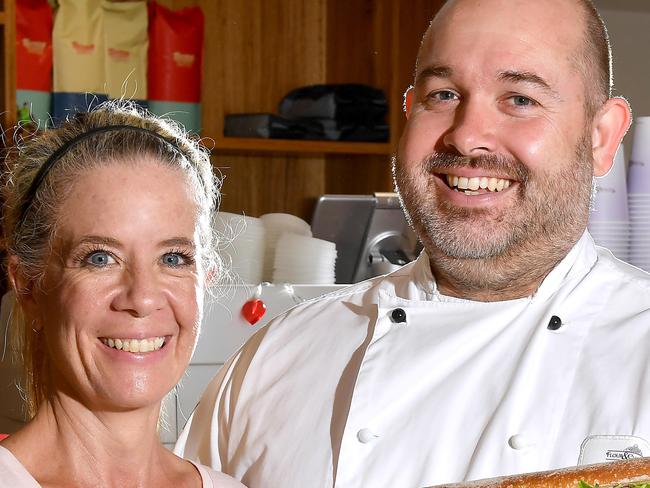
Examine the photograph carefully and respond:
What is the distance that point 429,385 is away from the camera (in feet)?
4.57

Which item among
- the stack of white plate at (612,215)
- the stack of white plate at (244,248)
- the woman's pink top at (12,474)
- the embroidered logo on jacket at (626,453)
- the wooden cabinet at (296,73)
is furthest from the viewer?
the wooden cabinet at (296,73)

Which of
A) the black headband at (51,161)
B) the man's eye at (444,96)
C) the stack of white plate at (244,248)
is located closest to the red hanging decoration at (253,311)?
the stack of white plate at (244,248)

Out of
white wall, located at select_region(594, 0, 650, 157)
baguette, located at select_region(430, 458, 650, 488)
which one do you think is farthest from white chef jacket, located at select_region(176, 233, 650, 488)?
white wall, located at select_region(594, 0, 650, 157)

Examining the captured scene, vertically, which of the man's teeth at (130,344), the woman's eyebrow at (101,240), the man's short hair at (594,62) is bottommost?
the man's teeth at (130,344)

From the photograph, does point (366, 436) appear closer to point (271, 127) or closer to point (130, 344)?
point (130, 344)

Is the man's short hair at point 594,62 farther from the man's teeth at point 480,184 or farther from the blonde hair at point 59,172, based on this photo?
the blonde hair at point 59,172

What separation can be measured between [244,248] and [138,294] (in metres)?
1.52

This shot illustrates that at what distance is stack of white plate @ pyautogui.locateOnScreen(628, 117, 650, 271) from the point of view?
192cm

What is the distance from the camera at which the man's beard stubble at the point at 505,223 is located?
54.8 inches

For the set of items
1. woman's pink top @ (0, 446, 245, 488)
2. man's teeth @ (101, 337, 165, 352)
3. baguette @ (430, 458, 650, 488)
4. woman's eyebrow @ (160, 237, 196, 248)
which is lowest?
woman's pink top @ (0, 446, 245, 488)

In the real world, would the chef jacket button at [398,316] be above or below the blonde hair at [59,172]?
below

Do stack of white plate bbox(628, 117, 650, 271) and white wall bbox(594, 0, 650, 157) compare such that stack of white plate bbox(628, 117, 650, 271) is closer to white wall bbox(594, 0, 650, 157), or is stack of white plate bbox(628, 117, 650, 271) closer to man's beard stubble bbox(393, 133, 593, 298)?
man's beard stubble bbox(393, 133, 593, 298)

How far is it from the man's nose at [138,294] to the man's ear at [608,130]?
2.36 ft

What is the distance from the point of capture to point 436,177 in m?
1.44
